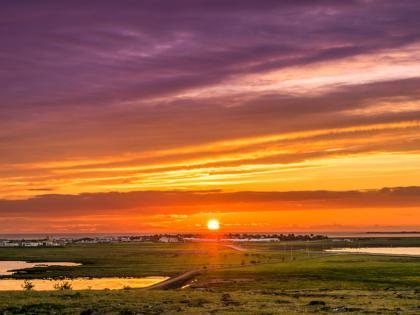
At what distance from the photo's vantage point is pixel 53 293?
56.5 meters

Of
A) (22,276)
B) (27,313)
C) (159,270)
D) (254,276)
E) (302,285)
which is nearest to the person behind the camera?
(27,313)

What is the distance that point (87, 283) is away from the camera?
91750 millimetres

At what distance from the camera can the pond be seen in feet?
280

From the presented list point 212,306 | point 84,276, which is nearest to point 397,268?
point 84,276

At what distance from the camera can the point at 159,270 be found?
11200cm

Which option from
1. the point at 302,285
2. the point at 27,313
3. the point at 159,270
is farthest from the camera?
the point at 159,270

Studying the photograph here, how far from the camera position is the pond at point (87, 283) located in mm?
85200

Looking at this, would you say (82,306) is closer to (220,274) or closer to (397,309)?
(397,309)

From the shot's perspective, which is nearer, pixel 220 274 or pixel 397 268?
pixel 220 274

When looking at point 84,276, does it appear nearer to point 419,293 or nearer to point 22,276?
point 22,276

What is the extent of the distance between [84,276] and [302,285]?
46535 millimetres

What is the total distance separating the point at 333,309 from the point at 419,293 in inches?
658

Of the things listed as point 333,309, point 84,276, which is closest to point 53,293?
point 333,309

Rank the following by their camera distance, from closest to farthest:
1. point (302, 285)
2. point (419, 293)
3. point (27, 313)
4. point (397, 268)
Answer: point (27, 313) < point (419, 293) < point (302, 285) < point (397, 268)
